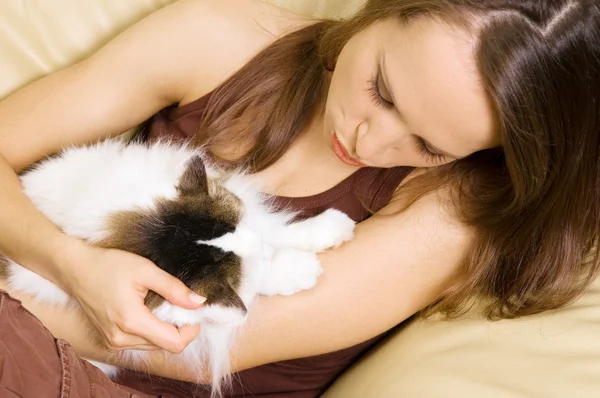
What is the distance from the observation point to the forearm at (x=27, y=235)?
3.43 ft

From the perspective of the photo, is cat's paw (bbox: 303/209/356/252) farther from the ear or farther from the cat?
the ear

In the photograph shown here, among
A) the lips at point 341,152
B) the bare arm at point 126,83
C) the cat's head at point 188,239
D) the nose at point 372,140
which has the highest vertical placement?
the bare arm at point 126,83

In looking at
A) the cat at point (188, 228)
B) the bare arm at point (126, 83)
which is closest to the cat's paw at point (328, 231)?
the cat at point (188, 228)

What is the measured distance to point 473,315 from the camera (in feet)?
3.85

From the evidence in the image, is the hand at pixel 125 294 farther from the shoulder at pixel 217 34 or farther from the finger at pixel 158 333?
the shoulder at pixel 217 34

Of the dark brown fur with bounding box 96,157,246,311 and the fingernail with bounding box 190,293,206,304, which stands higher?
the dark brown fur with bounding box 96,157,246,311

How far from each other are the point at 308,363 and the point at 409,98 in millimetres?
621

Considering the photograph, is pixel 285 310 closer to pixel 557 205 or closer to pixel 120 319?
pixel 120 319

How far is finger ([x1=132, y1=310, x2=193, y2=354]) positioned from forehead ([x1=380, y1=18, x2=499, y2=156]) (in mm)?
548

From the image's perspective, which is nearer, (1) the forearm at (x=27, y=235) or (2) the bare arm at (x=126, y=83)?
(1) the forearm at (x=27, y=235)

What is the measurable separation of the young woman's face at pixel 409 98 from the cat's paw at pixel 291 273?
8.7 inches

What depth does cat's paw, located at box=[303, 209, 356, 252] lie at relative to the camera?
114cm

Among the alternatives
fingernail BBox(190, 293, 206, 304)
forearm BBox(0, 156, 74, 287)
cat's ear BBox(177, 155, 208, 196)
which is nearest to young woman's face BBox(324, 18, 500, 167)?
cat's ear BBox(177, 155, 208, 196)

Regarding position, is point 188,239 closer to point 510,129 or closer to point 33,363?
point 33,363
